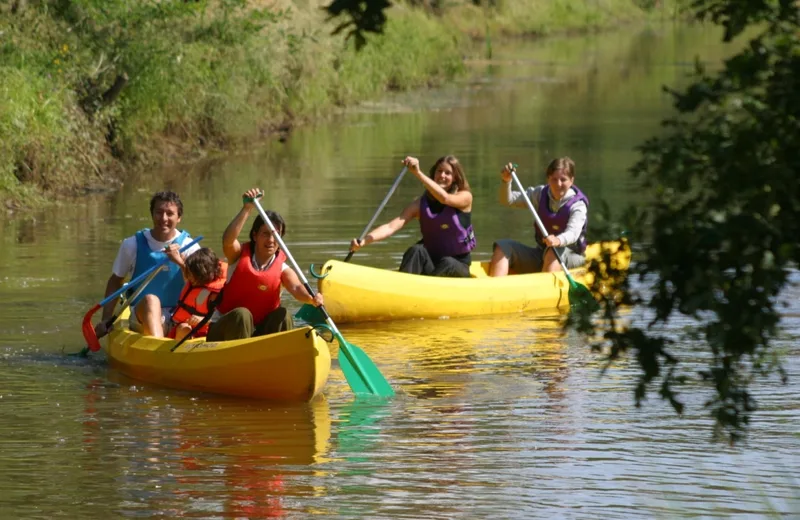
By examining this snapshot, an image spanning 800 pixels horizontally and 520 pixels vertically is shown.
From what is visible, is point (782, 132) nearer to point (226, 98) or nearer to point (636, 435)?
point (636, 435)

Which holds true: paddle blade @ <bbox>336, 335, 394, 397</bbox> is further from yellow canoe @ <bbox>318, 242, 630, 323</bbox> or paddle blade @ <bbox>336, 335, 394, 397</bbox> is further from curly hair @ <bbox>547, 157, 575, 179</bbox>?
curly hair @ <bbox>547, 157, 575, 179</bbox>

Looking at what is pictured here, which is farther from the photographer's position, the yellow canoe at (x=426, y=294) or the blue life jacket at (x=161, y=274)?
the yellow canoe at (x=426, y=294)

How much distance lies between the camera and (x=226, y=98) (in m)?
18.9

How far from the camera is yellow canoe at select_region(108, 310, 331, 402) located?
808 centimetres

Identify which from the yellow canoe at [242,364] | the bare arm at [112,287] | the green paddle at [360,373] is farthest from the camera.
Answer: the bare arm at [112,287]

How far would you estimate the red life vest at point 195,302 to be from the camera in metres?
8.72

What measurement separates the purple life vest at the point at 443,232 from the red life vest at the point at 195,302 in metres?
2.44

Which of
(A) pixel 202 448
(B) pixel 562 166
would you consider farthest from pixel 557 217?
(A) pixel 202 448

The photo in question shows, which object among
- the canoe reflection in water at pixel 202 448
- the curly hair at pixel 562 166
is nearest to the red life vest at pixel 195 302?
the canoe reflection in water at pixel 202 448

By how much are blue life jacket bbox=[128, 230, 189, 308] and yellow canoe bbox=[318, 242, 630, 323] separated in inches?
63.2

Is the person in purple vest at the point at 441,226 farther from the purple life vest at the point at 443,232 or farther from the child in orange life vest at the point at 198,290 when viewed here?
the child in orange life vest at the point at 198,290

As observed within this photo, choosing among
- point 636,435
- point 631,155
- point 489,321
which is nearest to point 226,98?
point 631,155

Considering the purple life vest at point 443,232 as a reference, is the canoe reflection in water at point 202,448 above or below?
below

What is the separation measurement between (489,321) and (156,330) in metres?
2.77
